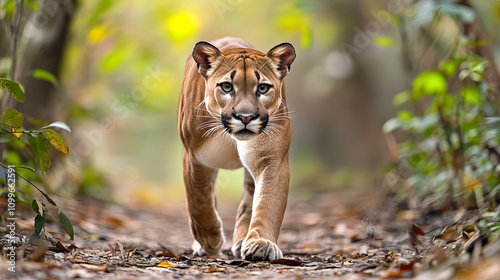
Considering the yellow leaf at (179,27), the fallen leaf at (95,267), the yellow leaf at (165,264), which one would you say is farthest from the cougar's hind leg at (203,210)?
the yellow leaf at (179,27)

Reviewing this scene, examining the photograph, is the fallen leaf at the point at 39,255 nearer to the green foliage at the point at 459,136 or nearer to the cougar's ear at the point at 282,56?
the cougar's ear at the point at 282,56

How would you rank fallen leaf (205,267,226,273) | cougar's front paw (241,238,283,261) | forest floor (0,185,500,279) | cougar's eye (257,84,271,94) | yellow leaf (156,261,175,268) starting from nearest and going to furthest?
forest floor (0,185,500,279) → fallen leaf (205,267,226,273) → yellow leaf (156,261,175,268) → cougar's front paw (241,238,283,261) → cougar's eye (257,84,271,94)

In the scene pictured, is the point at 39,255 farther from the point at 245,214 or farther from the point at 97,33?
the point at 97,33

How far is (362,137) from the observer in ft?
49.9

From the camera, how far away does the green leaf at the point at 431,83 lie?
6.50 metres

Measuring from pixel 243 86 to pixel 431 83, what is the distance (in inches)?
95.6

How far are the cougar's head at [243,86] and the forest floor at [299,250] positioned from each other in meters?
0.90

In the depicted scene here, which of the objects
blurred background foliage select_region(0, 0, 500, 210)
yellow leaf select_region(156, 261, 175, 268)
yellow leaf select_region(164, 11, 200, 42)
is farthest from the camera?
yellow leaf select_region(164, 11, 200, 42)

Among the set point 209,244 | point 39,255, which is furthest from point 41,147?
point 209,244

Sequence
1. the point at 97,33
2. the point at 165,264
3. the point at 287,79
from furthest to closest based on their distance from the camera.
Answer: the point at 287,79, the point at 97,33, the point at 165,264

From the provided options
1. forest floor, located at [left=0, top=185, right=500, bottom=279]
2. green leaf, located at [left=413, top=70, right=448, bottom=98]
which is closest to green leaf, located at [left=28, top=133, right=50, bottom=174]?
forest floor, located at [left=0, top=185, right=500, bottom=279]

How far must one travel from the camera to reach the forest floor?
3479 millimetres

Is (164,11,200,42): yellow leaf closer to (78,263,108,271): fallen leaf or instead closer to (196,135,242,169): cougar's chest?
(196,135,242,169): cougar's chest

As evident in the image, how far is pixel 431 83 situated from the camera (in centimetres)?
655
